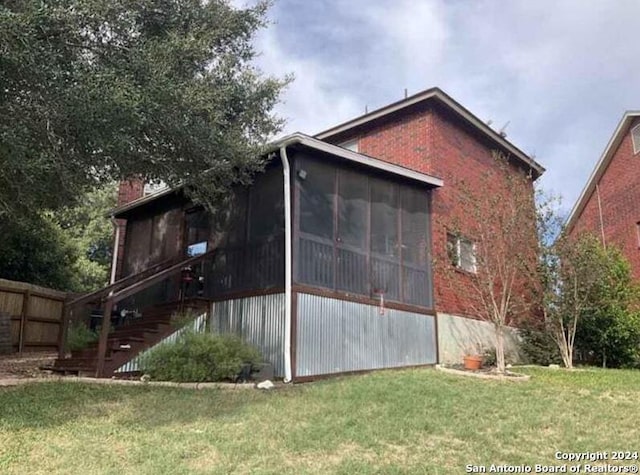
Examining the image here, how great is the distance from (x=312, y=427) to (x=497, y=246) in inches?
278

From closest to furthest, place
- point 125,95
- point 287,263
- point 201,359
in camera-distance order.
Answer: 1. point 125,95
2. point 201,359
3. point 287,263

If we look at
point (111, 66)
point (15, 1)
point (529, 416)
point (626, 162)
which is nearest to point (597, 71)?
point (626, 162)

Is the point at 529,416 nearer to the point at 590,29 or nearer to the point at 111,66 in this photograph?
the point at 111,66

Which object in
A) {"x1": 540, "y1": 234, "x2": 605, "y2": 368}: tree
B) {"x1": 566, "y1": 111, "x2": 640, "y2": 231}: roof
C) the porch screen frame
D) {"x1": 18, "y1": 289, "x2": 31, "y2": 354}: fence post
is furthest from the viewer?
{"x1": 566, "y1": 111, "x2": 640, "y2": 231}: roof

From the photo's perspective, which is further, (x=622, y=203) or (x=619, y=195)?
(x=619, y=195)

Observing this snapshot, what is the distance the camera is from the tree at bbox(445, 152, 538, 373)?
11984mm

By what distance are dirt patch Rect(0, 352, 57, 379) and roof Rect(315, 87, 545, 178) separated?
9120mm

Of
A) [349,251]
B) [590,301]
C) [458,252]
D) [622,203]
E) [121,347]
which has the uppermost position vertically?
[622,203]

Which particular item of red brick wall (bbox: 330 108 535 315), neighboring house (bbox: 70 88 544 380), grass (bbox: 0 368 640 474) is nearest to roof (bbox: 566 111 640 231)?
red brick wall (bbox: 330 108 535 315)

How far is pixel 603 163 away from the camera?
21125 mm

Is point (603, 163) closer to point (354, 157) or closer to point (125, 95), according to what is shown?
point (354, 157)

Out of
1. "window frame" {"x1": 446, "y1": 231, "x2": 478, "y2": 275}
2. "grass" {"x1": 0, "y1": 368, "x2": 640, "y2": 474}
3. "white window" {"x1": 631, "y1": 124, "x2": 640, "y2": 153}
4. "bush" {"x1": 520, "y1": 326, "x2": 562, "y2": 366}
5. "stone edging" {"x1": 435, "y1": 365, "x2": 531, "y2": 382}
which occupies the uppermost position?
"white window" {"x1": 631, "y1": 124, "x2": 640, "y2": 153}

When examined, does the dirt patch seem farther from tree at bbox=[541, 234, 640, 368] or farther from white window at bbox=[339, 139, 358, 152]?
tree at bbox=[541, 234, 640, 368]

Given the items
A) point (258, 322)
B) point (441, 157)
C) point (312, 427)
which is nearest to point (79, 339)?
point (258, 322)
